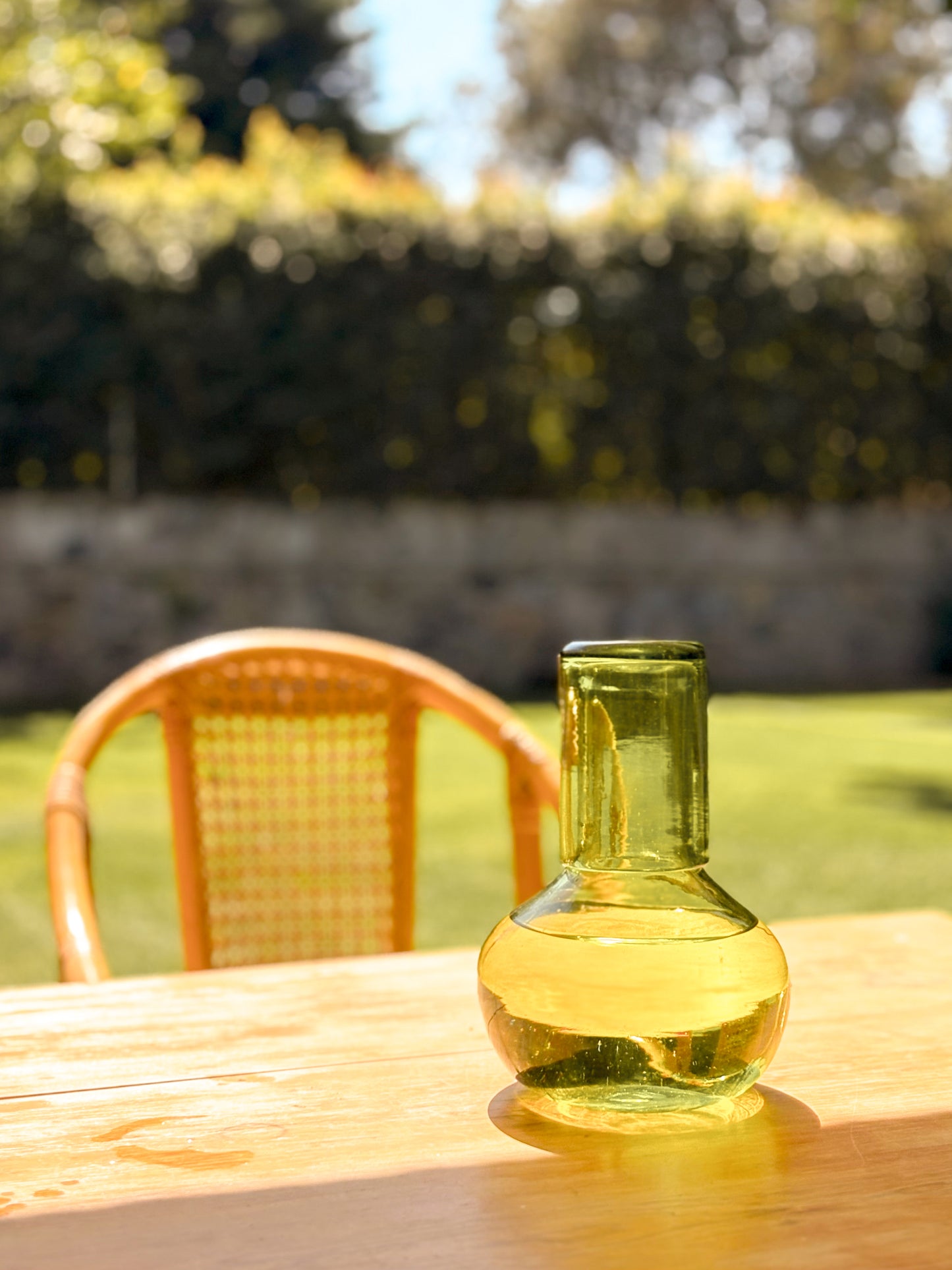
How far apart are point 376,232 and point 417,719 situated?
6.96 meters

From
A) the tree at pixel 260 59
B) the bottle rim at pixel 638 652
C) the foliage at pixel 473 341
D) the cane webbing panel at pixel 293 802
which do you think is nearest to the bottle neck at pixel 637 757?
the bottle rim at pixel 638 652

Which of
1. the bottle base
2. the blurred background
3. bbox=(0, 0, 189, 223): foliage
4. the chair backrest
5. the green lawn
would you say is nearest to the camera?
the bottle base

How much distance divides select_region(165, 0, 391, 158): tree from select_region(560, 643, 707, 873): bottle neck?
81.9 feet

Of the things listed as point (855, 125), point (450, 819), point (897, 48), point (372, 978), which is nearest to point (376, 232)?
point (450, 819)

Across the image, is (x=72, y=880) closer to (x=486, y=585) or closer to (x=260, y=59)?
(x=486, y=585)

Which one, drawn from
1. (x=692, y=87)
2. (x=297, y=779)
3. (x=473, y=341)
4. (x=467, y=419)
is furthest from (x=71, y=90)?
(x=692, y=87)

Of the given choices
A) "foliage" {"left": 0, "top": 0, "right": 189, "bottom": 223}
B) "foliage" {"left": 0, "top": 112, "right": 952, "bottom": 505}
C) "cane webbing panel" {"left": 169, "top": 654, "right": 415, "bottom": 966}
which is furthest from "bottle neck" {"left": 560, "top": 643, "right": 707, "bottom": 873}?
"foliage" {"left": 0, "top": 0, "right": 189, "bottom": 223}

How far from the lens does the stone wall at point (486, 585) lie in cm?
776

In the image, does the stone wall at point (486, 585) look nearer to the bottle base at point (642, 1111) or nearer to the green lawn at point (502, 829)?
the green lawn at point (502, 829)

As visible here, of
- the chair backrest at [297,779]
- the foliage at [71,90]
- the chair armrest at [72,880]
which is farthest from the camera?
the foliage at [71,90]

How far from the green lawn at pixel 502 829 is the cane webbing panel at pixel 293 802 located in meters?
1.45

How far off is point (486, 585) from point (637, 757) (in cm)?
773

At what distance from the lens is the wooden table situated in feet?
1.99

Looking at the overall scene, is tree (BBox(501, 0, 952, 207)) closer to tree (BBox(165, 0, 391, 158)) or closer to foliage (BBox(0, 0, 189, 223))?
tree (BBox(165, 0, 391, 158))
